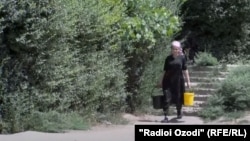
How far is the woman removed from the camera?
12.7 meters

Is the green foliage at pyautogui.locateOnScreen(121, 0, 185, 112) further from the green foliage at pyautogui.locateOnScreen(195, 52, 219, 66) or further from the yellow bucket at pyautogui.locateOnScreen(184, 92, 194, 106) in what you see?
the green foliage at pyautogui.locateOnScreen(195, 52, 219, 66)

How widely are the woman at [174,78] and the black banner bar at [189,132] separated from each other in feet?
15.0

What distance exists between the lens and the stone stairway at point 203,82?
14.7 metres

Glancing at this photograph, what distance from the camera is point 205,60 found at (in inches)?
622

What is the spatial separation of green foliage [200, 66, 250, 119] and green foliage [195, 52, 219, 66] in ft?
5.13

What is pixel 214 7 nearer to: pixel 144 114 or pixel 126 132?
pixel 144 114

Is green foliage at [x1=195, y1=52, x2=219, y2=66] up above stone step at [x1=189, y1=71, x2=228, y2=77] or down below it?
above

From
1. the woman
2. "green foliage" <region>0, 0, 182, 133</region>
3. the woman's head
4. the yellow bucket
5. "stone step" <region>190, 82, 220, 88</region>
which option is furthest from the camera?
"stone step" <region>190, 82, 220, 88</region>

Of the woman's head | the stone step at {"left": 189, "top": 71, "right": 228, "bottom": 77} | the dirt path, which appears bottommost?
the dirt path

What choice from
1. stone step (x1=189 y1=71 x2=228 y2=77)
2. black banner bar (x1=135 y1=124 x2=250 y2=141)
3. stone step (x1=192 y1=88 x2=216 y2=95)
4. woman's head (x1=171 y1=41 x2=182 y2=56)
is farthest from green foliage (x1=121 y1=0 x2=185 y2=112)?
black banner bar (x1=135 y1=124 x2=250 y2=141)

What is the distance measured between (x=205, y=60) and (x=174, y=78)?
128 inches

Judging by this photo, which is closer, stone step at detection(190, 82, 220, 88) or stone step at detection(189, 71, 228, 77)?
stone step at detection(190, 82, 220, 88)

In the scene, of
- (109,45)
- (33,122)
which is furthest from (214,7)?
(33,122)

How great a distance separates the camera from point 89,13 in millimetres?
11133
